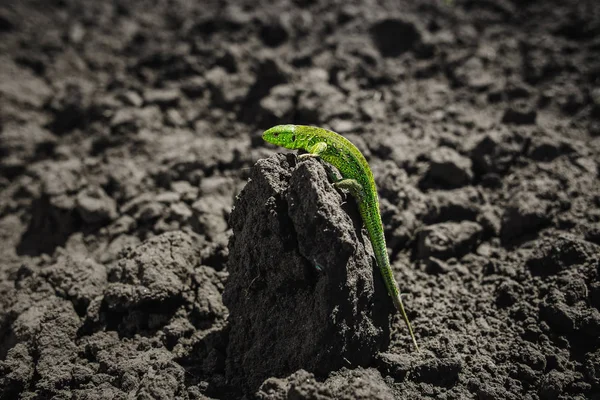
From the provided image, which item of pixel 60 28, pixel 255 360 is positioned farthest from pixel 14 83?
pixel 255 360

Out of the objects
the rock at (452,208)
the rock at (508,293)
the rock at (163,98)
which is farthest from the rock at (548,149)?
the rock at (163,98)

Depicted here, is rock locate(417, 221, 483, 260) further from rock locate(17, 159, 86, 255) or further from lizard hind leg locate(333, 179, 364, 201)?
rock locate(17, 159, 86, 255)

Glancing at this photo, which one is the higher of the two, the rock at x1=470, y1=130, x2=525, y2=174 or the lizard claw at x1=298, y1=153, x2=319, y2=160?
the rock at x1=470, y1=130, x2=525, y2=174

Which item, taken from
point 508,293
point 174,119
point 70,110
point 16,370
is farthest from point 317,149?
point 70,110

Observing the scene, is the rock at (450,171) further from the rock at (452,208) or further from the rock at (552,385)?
the rock at (552,385)

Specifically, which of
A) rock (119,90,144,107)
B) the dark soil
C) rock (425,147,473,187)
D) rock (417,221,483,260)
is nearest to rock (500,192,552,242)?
the dark soil

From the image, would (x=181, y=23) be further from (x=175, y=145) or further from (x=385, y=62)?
(x=385, y=62)

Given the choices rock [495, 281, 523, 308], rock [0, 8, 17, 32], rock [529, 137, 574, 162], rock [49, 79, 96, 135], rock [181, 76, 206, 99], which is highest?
rock [0, 8, 17, 32]

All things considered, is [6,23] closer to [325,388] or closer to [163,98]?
[163,98]
